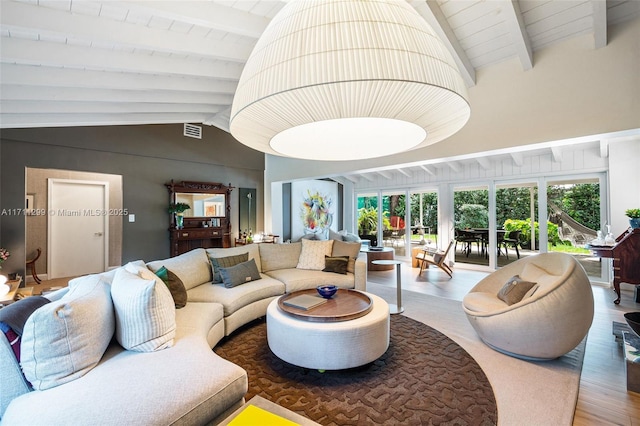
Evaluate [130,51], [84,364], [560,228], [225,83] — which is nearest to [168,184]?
[225,83]

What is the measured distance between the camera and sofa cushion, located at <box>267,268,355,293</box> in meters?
3.77

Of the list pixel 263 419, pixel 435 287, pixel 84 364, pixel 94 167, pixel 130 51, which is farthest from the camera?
pixel 94 167

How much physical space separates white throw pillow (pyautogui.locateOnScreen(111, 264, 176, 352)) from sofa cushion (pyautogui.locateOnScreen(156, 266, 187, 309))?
2.49ft

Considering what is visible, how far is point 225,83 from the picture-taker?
4.33m

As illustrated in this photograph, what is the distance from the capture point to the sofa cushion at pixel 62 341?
145 centimetres

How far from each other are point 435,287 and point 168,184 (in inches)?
234

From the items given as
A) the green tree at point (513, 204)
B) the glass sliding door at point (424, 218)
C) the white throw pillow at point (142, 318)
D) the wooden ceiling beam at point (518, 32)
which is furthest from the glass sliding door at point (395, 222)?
the white throw pillow at point (142, 318)

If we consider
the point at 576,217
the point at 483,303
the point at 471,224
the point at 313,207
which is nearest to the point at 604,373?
the point at 483,303

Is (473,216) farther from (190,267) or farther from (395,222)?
(190,267)

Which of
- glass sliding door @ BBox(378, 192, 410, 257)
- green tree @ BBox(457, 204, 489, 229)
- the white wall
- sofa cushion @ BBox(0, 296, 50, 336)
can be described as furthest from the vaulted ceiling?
glass sliding door @ BBox(378, 192, 410, 257)

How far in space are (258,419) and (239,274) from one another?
2.40 meters

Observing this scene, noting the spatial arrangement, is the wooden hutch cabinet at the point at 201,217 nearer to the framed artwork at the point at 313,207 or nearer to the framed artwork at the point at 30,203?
the framed artwork at the point at 313,207

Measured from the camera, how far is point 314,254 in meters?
4.45

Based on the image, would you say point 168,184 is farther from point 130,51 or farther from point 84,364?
point 84,364
